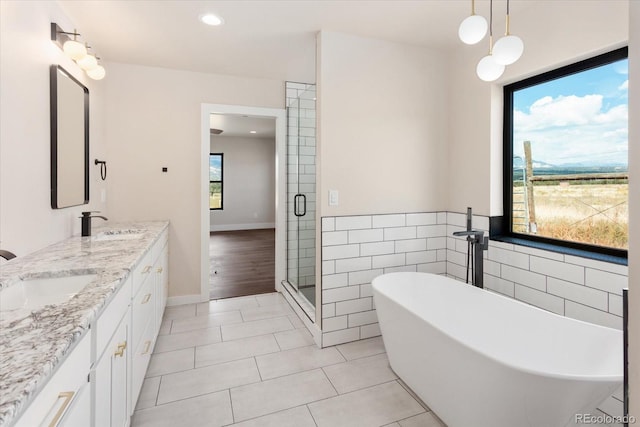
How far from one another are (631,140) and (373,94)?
239cm

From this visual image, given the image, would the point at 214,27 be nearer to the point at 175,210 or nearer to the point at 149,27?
the point at 149,27

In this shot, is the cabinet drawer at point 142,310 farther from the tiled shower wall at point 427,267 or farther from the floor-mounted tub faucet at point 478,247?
the floor-mounted tub faucet at point 478,247

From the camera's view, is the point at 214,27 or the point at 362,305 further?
the point at 362,305

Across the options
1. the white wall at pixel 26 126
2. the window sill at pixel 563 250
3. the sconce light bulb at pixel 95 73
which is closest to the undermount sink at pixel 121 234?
the white wall at pixel 26 126

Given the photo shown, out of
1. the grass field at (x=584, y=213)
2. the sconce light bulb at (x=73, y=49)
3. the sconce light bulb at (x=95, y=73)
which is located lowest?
the grass field at (x=584, y=213)

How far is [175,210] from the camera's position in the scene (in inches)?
137

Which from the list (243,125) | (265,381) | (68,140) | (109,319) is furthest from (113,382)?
(243,125)

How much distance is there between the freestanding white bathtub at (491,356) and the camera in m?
1.24

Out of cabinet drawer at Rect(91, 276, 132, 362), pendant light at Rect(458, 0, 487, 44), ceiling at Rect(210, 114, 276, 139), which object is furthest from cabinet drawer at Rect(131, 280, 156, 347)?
ceiling at Rect(210, 114, 276, 139)

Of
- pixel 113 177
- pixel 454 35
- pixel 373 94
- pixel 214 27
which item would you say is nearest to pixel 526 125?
pixel 454 35

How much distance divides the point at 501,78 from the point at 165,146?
3192 millimetres

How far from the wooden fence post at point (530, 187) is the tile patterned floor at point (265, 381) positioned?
1.52 m

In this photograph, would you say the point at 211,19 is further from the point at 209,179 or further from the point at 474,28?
the point at 474,28

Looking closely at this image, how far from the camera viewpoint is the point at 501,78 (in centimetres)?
245
